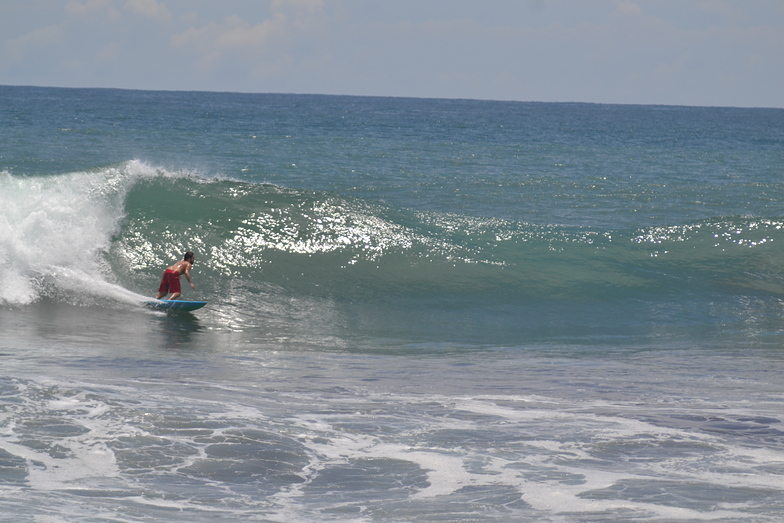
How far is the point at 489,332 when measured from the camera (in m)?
12.8

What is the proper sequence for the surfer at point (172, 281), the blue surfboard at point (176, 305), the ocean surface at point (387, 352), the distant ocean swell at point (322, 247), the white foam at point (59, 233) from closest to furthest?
the ocean surface at point (387, 352)
the blue surfboard at point (176, 305)
the surfer at point (172, 281)
the white foam at point (59, 233)
the distant ocean swell at point (322, 247)

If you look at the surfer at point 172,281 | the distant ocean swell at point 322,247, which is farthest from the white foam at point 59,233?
the surfer at point 172,281

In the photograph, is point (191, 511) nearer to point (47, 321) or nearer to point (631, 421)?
point (631, 421)

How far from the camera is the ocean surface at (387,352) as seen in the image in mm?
5996

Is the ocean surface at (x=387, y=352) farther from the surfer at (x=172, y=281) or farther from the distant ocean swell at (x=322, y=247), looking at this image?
the surfer at (x=172, y=281)

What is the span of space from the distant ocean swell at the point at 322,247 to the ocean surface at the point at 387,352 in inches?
2.7

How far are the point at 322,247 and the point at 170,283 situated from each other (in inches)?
166

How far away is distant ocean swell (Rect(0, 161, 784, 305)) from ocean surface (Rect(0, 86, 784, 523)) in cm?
7

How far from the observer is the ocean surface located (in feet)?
19.7

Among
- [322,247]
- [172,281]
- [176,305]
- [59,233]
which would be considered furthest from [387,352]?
[59,233]

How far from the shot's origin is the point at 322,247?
16703 millimetres

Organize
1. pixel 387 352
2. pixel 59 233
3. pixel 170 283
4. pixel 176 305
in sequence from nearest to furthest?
1. pixel 387 352
2. pixel 176 305
3. pixel 170 283
4. pixel 59 233

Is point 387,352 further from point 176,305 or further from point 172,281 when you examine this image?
point 172,281

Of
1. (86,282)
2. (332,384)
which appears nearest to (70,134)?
(86,282)
